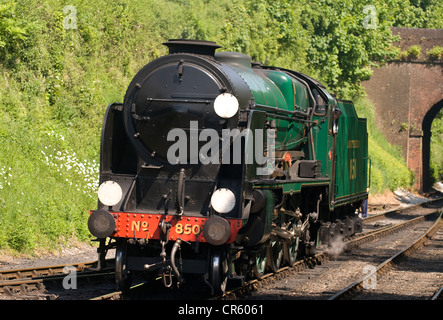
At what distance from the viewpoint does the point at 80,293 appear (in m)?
9.37

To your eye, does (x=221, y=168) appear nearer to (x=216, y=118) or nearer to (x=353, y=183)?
(x=216, y=118)

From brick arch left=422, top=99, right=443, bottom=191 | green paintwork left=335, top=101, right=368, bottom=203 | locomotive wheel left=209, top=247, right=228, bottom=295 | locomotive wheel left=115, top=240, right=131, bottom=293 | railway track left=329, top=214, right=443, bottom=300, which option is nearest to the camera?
locomotive wheel left=209, top=247, right=228, bottom=295

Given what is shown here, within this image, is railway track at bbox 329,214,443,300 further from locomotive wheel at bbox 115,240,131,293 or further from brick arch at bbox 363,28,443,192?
brick arch at bbox 363,28,443,192

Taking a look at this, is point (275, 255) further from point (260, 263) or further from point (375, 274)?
point (375, 274)

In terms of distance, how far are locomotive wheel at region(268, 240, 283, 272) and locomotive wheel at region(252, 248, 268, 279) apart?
87 millimetres

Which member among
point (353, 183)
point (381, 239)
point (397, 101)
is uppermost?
point (397, 101)

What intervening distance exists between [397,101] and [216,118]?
31.3m

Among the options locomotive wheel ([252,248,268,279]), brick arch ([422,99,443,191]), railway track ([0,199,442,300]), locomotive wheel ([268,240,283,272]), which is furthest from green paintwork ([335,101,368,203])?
brick arch ([422,99,443,191])

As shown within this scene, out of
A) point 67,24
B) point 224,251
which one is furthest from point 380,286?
point 67,24

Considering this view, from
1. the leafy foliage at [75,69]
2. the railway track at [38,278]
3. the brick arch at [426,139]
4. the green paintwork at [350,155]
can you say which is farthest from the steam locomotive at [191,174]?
→ the brick arch at [426,139]

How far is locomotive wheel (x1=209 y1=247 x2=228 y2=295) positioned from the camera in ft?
27.9

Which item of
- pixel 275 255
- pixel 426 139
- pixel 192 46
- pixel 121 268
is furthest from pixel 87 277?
pixel 426 139

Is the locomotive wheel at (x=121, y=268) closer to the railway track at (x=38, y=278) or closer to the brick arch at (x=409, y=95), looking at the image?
the railway track at (x=38, y=278)

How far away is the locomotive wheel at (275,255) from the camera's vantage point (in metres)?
10.4
